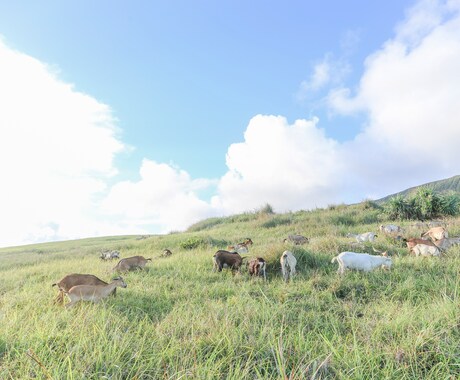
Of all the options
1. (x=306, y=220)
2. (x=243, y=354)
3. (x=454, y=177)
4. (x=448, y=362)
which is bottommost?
(x=448, y=362)

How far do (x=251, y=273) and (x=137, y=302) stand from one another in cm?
286

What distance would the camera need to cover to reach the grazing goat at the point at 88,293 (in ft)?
17.4

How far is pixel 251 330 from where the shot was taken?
3615 millimetres

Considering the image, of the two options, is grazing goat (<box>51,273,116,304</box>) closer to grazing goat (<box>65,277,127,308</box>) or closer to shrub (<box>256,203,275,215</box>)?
grazing goat (<box>65,277,127,308</box>)

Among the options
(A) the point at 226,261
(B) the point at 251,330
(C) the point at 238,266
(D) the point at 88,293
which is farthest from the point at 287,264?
(D) the point at 88,293

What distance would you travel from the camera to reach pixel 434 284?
219 inches

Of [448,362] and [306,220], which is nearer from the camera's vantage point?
[448,362]

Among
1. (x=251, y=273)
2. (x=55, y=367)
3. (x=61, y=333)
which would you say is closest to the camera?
(x=55, y=367)

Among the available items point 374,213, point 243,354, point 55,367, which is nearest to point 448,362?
point 243,354

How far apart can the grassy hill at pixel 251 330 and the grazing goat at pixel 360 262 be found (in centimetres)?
22

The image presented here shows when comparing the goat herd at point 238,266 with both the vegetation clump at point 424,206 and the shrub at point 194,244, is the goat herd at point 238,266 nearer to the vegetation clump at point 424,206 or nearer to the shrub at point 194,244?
the shrub at point 194,244

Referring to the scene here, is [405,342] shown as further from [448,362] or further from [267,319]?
[267,319]

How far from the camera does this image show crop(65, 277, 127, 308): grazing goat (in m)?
5.30

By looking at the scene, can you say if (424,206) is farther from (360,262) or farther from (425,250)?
(360,262)
